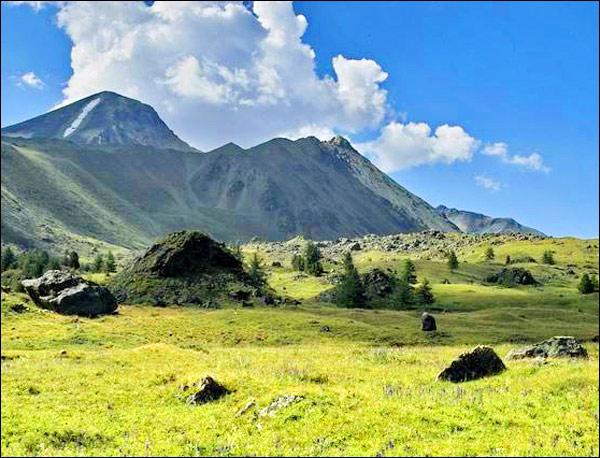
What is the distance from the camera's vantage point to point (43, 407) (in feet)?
82.2

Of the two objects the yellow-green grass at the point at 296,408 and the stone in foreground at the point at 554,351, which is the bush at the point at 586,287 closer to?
the yellow-green grass at the point at 296,408

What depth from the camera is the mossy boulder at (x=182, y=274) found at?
106750 mm

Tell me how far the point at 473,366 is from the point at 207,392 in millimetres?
16637

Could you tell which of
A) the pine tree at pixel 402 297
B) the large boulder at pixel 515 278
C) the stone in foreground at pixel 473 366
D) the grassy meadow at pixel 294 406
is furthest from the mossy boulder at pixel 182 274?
the large boulder at pixel 515 278

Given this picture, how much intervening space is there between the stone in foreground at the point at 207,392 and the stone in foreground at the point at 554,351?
24.7 meters

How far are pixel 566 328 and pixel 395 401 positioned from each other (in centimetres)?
7235

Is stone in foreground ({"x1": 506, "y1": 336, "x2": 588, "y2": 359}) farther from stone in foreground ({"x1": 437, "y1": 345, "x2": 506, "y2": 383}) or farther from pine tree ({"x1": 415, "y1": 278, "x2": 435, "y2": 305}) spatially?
pine tree ({"x1": 415, "y1": 278, "x2": 435, "y2": 305})

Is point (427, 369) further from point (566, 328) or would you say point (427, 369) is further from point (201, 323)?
point (566, 328)

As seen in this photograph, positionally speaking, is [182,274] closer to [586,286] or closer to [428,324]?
[428,324]

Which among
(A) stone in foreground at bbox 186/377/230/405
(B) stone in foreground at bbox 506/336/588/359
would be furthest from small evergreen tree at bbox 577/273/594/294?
(A) stone in foreground at bbox 186/377/230/405

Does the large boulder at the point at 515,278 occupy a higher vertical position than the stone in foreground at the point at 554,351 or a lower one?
higher

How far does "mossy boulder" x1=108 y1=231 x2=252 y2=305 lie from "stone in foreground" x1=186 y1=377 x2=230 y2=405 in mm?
77948

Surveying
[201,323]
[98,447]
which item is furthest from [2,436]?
[201,323]

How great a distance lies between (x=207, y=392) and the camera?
1058 inches
